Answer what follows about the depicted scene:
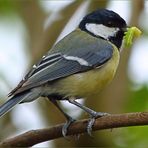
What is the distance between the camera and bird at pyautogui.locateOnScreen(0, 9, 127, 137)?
8.57 ft

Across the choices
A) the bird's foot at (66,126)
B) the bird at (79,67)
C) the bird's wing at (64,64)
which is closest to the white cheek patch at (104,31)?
the bird at (79,67)

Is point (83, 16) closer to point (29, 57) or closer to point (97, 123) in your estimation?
point (29, 57)

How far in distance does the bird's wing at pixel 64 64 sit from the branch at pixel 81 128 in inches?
16.9

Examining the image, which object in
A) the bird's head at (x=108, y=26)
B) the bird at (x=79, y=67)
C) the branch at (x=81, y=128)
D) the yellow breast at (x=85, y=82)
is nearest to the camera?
the branch at (x=81, y=128)

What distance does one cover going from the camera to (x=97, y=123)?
2078 mm

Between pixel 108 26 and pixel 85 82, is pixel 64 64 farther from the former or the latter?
pixel 108 26

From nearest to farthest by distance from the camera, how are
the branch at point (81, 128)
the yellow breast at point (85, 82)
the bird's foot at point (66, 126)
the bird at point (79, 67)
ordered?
the branch at point (81, 128)
the bird's foot at point (66, 126)
the bird at point (79, 67)
the yellow breast at point (85, 82)

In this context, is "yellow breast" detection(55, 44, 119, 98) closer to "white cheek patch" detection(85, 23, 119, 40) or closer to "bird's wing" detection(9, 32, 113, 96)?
"bird's wing" detection(9, 32, 113, 96)

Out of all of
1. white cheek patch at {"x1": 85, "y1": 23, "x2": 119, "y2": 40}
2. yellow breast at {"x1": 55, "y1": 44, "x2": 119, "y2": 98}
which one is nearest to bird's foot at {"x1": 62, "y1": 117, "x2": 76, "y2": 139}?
yellow breast at {"x1": 55, "y1": 44, "x2": 119, "y2": 98}

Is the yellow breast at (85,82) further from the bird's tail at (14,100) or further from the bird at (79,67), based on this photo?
the bird's tail at (14,100)

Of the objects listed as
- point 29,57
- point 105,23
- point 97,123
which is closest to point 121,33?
point 105,23

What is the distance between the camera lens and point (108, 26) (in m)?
3.17

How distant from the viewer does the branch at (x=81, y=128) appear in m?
1.88

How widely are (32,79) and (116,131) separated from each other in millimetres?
773
